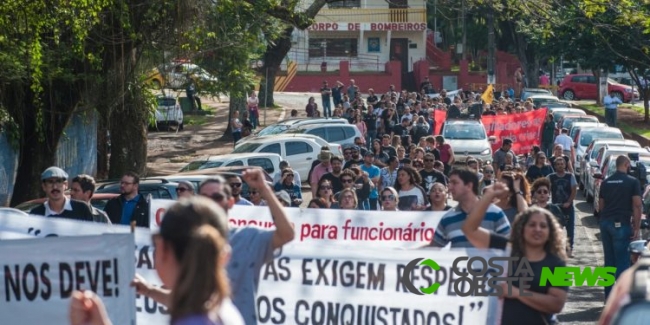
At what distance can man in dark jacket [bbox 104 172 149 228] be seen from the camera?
41.4 feet

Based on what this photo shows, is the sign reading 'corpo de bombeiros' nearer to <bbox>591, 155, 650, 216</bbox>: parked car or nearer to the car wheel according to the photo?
the car wheel

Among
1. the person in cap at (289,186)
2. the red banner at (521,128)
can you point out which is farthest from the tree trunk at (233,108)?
the person in cap at (289,186)

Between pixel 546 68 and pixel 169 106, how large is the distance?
47.6 meters

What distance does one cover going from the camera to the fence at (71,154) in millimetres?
24453

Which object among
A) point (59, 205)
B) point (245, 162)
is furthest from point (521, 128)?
point (59, 205)

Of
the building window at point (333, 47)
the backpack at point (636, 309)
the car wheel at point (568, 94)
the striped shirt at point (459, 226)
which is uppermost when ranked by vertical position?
the building window at point (333, 47)

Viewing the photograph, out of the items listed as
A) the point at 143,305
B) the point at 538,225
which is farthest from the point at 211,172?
the point at 538,225

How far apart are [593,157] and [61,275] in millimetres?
21425

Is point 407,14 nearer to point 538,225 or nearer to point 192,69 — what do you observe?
point 192,69

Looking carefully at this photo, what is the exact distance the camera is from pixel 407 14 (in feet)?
225

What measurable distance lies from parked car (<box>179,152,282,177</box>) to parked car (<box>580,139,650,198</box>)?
690 centimetres

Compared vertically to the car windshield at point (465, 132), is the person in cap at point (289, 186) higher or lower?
higher

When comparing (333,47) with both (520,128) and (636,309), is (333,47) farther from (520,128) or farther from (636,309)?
(636,309)

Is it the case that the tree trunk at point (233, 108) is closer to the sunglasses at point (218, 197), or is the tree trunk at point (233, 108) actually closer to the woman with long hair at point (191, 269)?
the sunglasses at point (218, 197)
